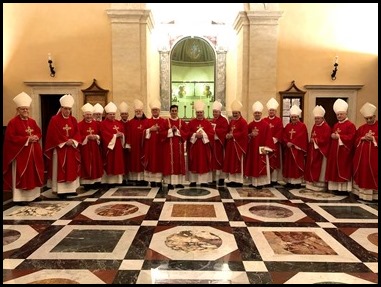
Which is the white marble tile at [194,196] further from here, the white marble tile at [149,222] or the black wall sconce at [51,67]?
the black wall sconce at [51,67]

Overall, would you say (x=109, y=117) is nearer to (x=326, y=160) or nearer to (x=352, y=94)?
(x=326, y=160)

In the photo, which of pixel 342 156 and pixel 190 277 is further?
pixel 342 156

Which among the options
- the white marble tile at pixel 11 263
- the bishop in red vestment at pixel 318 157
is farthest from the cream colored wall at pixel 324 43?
the white marble tile at pixel 11 263

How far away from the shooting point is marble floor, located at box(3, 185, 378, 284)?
3.40 m

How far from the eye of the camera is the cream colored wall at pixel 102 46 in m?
10.4

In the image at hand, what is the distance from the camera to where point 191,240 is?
4.33m

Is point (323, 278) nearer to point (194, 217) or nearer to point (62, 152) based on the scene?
point (194, 217)

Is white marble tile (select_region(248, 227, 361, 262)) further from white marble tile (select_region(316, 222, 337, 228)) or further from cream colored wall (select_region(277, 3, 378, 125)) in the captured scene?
cream colored wall (select_region(277, 3, 378, 125))

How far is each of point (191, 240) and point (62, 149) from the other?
12.2 feet

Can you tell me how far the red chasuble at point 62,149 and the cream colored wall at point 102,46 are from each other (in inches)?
153

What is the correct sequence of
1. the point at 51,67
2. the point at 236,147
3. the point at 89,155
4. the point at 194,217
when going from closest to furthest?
1. the point at 194,217
2. the point at 89,155
3. the point at 236,147
4. the point at 51,67

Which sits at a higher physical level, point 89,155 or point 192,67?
point 192,67

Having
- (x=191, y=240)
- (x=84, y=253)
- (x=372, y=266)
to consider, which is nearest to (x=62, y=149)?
(x=84, y=253)

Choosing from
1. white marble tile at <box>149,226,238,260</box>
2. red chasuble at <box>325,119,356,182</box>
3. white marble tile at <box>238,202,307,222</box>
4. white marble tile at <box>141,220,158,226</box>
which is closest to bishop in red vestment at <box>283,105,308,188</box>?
red chasuble at <box>325,119,356,182</box>
